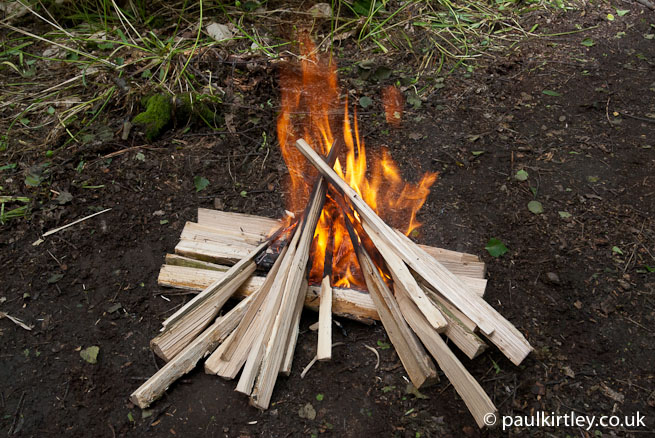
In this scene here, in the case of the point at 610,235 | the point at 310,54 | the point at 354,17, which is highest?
the point at 354,17

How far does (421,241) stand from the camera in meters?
2.85

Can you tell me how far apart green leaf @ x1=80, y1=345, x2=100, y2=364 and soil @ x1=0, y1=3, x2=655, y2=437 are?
22 mm

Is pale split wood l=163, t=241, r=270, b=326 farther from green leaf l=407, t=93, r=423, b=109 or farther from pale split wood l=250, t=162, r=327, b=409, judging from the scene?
green leaf l=407, t=93, r=423, b=109

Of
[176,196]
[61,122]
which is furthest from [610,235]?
[61,122]

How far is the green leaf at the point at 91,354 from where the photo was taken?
2.33 meters

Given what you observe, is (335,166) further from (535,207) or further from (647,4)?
(647,4)

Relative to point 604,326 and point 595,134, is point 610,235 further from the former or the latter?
point 595,134

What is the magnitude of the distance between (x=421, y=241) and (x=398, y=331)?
775mm

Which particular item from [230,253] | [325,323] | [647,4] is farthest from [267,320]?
[647,4]

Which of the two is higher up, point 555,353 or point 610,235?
point 610,235

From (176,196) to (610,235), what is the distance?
9.30ft

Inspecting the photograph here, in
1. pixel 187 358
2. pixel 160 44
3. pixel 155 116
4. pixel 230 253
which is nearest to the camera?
pixel 187 358

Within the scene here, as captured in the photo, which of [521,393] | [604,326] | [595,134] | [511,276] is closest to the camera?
[521,393]

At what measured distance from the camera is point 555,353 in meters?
2.27
